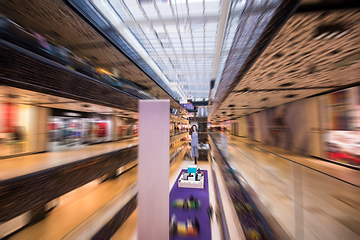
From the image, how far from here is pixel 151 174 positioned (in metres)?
1.47

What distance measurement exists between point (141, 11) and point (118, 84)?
120 cm

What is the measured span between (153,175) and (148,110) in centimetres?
72

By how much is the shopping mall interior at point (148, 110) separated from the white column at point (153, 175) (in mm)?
11

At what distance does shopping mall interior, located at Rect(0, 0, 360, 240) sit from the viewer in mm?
634

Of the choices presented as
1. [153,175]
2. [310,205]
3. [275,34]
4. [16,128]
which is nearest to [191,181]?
[153,175]

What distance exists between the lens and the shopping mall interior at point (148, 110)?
63cm

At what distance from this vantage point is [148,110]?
59.9 inches

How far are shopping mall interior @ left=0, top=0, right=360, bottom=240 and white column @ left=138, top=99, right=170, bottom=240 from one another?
0.4 inches

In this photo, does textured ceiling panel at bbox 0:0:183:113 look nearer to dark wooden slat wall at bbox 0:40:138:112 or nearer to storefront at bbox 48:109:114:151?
dark wooden slat wall at bbox 0:40:138:112

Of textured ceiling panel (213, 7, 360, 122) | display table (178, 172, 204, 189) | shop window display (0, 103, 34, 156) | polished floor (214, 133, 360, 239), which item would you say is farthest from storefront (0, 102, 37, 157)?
display table (178, 172, 204, 189)

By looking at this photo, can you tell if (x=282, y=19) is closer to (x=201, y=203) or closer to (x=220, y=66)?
(x=220, y=66)

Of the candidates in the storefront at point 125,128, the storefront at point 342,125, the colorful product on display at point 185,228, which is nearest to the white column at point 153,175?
the storefront at point 125,128

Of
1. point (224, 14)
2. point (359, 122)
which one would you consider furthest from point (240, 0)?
point (359, 122)

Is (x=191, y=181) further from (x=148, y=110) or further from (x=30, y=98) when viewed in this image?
(x=30, y=98)
